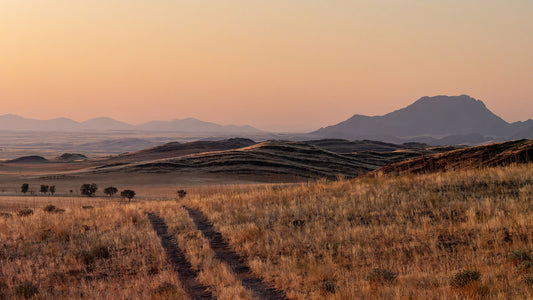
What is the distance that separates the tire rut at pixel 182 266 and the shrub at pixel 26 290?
123 inches

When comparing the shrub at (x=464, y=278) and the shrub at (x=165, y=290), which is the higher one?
the shrub at (x=464, y=278)

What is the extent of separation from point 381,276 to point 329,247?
2513 millimetres

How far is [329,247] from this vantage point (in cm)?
1062

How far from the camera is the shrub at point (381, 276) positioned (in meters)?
8.09

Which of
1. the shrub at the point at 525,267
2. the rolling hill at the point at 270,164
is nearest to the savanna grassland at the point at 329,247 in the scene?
the shrub at the point at 525,267

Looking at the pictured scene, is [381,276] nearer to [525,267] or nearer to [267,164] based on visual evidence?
[525,267]

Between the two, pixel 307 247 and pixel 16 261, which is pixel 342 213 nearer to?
pixel 307 247

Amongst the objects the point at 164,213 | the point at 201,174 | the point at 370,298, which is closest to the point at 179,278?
the point at 370,298

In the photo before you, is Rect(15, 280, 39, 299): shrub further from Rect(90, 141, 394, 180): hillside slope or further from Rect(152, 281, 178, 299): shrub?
Rect(90, 141, 394, 180): hillside slope

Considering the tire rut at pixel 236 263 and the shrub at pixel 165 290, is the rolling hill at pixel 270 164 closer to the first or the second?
the tire rut at pixel 236 263

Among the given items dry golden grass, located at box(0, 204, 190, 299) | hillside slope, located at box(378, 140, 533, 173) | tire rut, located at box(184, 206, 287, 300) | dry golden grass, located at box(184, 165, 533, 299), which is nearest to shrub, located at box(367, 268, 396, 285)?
dry golden grass, located at box(184, 165, 533, 299)

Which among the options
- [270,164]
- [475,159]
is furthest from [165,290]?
[270,164]

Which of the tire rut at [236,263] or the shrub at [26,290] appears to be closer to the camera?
the tire rut at [236,263]

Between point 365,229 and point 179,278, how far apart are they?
491 cm
